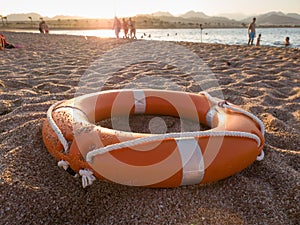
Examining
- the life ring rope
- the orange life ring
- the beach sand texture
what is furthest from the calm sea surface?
the orange life ring

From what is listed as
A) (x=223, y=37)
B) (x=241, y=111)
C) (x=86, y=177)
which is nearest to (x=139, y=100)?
(x=241, y=111)

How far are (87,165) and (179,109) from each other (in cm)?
96

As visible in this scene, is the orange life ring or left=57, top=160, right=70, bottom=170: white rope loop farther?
left=57, top=160, right=70, bottom=170: white rope loop

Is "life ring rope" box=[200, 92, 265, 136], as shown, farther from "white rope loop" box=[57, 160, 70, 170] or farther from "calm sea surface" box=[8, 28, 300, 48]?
"calm sea surface" box=[8, 28, 300, 48]

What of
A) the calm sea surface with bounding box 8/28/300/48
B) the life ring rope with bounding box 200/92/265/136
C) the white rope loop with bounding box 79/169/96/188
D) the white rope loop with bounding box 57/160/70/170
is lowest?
the white rope loop with bounding box 79/169/96/188

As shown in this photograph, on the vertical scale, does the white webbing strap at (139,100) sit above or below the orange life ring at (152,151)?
above

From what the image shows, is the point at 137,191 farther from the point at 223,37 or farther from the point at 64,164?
the point at 223,37

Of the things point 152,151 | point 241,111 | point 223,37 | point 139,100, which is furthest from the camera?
point 223,37

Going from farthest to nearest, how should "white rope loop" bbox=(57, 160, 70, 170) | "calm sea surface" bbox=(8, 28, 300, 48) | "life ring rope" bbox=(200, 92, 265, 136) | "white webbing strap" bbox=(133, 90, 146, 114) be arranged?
1. "calm sea surface" bbox=(8, 28, 300, 48)
2. "white webbing strap" bbox=(133, 90, 146, 114)
3. "life ring rope" bbox=(200, 92, 265, 136)
4. "white rope loop" bbox=(57, 160, 70, 170)

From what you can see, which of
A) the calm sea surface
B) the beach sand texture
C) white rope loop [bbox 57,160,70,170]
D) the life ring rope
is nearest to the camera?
the beach sand texture

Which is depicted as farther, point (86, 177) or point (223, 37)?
point (223, 37)

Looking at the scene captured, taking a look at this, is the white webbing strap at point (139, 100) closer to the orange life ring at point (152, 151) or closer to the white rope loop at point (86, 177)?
the orange life ring at point (152, 151)

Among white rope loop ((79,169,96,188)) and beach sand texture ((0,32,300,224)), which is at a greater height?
white rope loop ((79,169,96,188))

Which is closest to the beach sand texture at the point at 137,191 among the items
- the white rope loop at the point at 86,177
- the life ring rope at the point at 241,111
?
the white rope loop at the point at 86,177
